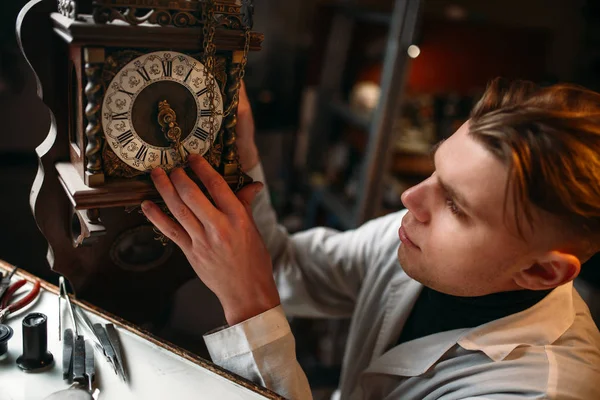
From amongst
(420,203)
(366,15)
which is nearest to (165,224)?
(420,203)

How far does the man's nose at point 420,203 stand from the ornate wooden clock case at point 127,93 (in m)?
0.33

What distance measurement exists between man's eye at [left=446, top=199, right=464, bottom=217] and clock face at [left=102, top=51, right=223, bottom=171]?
0.45 meters

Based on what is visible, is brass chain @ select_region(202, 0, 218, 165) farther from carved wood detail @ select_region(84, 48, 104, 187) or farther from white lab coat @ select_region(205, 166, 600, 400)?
white lab coat @ select_region(205, 166, 600, 400)

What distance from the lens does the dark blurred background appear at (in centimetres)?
254

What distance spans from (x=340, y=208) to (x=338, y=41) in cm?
87

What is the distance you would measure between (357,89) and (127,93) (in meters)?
2.05

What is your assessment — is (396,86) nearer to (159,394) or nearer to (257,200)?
(257,200)

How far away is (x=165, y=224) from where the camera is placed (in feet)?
2.98

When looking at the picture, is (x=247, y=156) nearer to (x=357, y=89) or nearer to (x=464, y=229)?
(x=464, y=229)

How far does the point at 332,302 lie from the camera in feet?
5.01

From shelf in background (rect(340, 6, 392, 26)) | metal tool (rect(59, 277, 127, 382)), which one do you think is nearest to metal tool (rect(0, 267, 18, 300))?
metal tool (rect(59, 277, 127, 382))

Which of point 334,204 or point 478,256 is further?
point 334,204

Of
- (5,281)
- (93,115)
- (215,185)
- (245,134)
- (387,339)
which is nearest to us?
(93,115)

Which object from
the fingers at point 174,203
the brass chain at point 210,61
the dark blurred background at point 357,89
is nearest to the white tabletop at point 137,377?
the fingers at point 174,203
